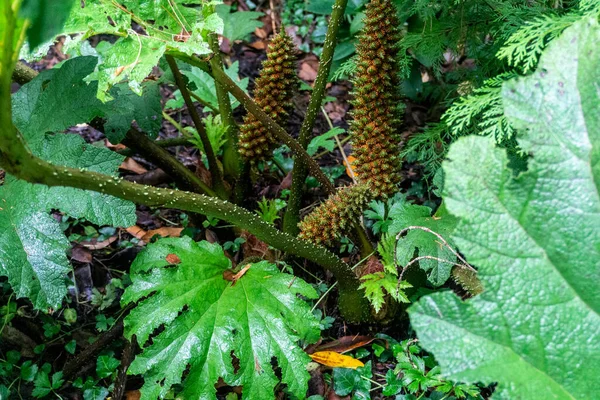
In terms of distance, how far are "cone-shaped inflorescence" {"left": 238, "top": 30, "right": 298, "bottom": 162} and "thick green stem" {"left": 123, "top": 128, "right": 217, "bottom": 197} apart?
0.26m

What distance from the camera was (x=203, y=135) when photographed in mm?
2328

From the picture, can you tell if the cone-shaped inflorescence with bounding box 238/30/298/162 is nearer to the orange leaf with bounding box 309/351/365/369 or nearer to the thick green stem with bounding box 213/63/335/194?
the thick green stem with bounding box 213/63/335/194

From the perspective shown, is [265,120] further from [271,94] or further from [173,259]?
[173,259]

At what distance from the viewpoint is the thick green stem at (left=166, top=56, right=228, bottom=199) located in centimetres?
211

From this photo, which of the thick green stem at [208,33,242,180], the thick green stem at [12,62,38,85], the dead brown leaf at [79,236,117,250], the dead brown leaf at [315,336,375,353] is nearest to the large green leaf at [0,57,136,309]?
the thick green stem at [12,62,38,85]

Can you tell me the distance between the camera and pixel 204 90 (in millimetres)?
2795

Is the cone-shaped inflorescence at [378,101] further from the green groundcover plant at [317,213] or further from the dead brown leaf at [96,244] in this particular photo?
the dead brown leaf at [96,244]

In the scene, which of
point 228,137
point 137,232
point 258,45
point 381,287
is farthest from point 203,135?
point 258,45

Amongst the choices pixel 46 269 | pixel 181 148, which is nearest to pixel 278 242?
pixel 46 269

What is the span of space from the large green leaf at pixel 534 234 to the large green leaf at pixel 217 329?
0.79m

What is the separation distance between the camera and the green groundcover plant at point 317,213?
3.68 feet

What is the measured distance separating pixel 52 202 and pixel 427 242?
1292 mm

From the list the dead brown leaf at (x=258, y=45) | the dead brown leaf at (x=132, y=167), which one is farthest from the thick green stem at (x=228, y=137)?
the dead brown leaf at (x=258, y=45)

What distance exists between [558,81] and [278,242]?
36.3 inches
